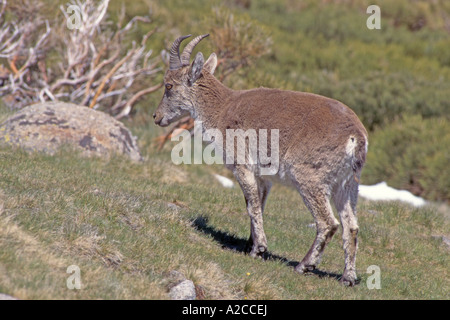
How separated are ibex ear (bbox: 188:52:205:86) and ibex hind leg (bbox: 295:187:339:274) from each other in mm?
2616

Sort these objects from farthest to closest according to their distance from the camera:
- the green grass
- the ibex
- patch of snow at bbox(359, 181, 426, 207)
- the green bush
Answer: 1. the green bush
2. patch of snow at bbox(359, 181, 426, 207)
3. the ibex
4. the green grass

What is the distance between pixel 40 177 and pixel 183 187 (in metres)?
3.34

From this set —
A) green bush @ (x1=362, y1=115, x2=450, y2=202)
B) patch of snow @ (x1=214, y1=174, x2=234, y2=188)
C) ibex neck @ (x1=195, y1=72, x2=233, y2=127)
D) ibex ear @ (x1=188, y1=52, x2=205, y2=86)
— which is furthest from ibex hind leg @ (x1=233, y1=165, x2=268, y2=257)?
green bush @ (x1=362, y1=115, x2=450, y2=202)

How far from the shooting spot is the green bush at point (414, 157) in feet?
70.5

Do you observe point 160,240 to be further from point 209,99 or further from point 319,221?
point 209,99

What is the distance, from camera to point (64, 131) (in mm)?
13352

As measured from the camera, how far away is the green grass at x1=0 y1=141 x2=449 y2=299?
682 centimetres

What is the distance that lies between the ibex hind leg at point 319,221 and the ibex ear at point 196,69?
262cm

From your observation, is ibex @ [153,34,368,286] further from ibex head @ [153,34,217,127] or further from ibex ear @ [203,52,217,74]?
ibex ear @ [203,52,217,74]

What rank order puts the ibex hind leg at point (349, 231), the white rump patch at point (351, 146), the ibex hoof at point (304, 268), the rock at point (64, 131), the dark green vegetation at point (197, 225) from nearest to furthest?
1. the dark green vegetation at point (197, 225)
2. the white rump patch at point (351, 146)
3. the ibex hind leg at point (349, 231)
4. the ibex hoof at point (304, 268)
5. the rock at point (64, 131)

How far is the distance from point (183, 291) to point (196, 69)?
3945mm

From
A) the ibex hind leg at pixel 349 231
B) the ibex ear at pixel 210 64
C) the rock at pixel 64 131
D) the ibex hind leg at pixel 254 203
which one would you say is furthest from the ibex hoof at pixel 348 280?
the rock at pixel 64 131

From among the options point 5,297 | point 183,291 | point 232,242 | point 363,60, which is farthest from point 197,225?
point 363,60

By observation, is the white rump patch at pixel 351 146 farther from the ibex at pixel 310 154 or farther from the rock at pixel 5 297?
the rock at pixel 5 297
